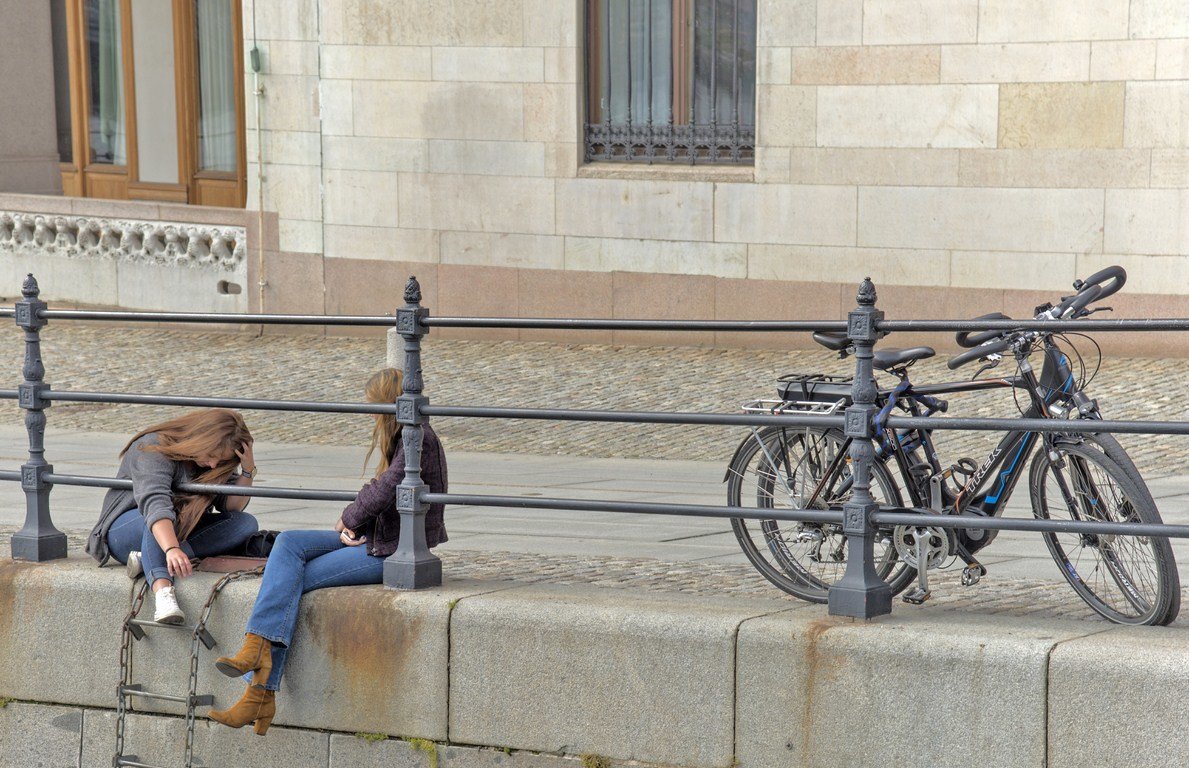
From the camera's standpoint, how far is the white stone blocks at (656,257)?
14.1 m

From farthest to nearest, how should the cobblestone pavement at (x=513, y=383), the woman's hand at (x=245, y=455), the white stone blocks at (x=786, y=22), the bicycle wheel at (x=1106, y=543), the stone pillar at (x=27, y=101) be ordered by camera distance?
1. the stone pillar at (x=27, y=101)
2. the white stone blocks at (x=786, y=22)
3. the cobblestone pavement at (x=513, y=383)
4. the woman's hand at (x=245, y=455)
5. the bicycle wheel at (x=1106, y=543)

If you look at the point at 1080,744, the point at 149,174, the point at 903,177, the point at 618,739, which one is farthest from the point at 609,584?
the point at 149,174

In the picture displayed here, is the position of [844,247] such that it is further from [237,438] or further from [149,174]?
[149,174]

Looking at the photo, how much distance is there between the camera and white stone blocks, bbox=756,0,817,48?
1354 centimetres

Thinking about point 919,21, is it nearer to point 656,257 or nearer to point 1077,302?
point 656,257

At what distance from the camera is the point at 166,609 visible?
5562mm

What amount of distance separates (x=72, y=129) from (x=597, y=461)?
12897 millimetres

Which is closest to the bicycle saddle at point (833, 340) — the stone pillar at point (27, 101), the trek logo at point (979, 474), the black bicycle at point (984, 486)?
the black bicycle at point (984, 486)

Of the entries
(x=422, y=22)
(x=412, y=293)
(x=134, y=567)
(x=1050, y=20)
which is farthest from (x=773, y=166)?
(x=134, y=567)

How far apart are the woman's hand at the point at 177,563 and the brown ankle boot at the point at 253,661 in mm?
391

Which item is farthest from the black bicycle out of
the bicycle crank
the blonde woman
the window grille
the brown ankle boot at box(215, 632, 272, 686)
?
the window grille

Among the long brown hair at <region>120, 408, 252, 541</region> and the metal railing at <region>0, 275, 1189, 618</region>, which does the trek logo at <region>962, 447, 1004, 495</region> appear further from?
the long brown hair at <region>120, 408, 252, 541</region>

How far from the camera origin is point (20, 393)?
609cm

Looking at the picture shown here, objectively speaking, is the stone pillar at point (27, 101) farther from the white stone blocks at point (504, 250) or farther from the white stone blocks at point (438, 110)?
the white stone blocks at point (504, 250)
